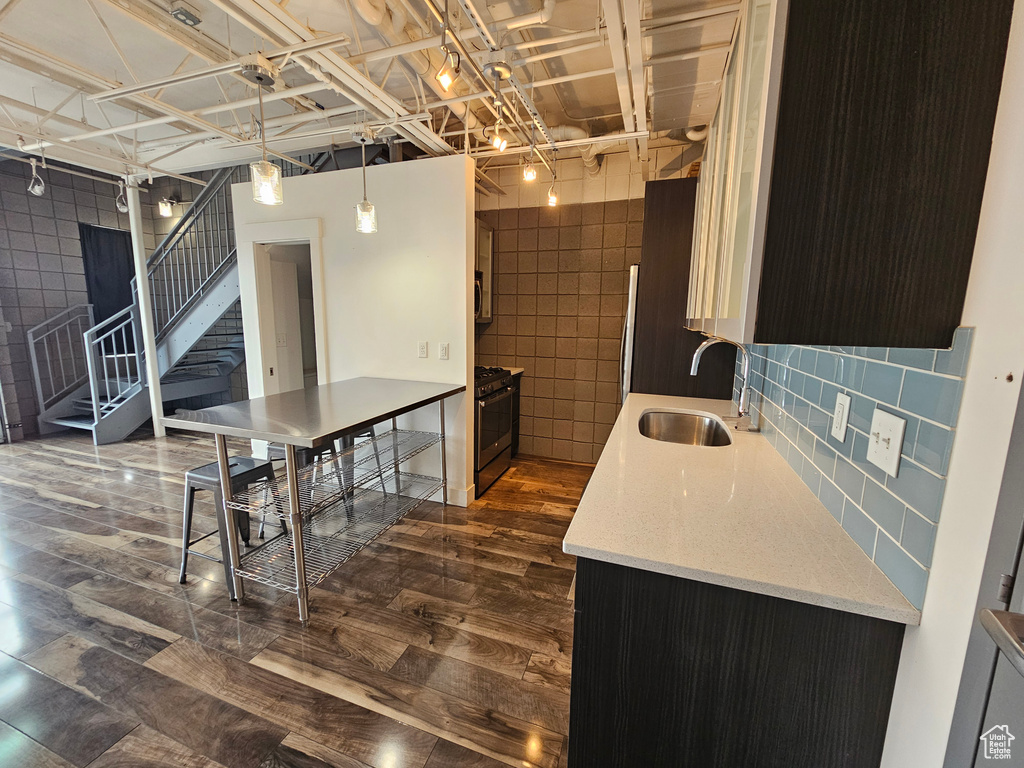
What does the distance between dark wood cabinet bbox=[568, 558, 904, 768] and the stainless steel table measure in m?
1.28

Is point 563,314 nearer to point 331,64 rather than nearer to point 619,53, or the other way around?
point 619,53

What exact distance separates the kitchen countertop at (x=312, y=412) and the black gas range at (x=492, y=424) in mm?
362

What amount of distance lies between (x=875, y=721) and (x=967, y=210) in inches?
37.0

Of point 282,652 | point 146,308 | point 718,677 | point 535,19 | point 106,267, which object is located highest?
point 535,19

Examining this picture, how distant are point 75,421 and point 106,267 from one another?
2126 mm

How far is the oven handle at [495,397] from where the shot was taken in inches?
128

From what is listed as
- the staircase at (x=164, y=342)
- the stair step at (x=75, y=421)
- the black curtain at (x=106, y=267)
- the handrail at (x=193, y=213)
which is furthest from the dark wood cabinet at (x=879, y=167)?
the black curtain at (x=106, y=267)

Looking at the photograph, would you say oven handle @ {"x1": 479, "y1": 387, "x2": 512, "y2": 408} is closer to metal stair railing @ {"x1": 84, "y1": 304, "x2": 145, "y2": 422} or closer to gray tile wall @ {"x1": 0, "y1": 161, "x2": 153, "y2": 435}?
metal stair railing @ {"x1": 84, "y1": 304, "x2": 145, "y2": 422}

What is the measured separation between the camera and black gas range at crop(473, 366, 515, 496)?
10.6 feet

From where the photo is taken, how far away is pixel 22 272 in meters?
4.61

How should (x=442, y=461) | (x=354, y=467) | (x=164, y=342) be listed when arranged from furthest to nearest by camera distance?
(x=164, y=342)
(x=442, y=461)
(x=354, y=467)

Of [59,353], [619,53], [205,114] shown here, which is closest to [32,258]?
[59,353]

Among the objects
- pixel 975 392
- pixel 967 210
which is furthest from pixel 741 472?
pixel 967 210

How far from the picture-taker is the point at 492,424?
3449 mm
